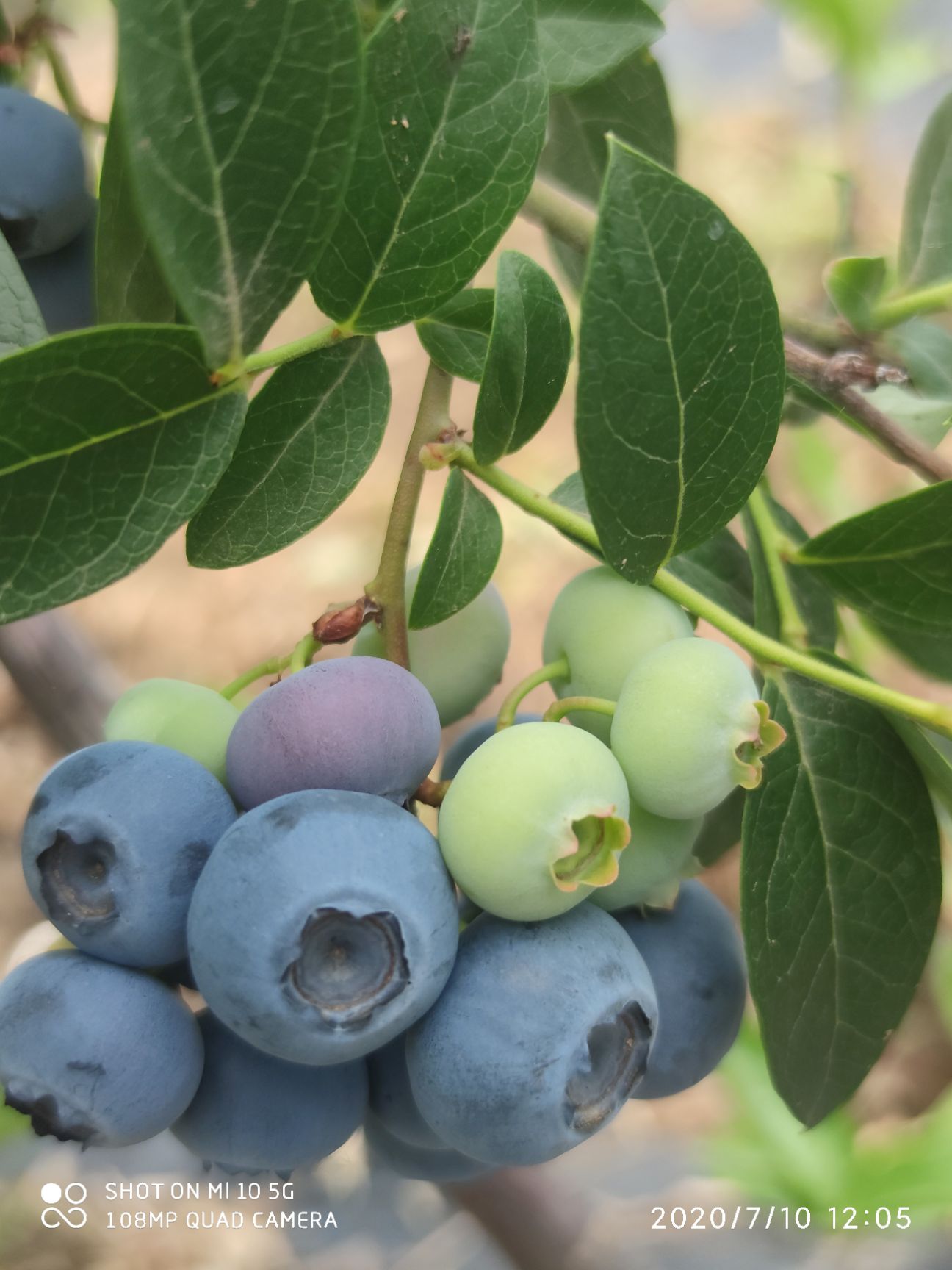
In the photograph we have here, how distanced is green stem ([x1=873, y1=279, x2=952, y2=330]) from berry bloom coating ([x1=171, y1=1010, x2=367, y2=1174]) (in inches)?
27.2

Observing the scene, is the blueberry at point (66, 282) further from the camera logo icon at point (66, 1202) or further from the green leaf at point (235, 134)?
the camera logo icon at point (66, 1202)

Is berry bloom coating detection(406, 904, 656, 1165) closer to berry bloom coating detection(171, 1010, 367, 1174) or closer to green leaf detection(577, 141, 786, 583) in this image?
berry bloom coating detection(171, 1010, 367, 1174)

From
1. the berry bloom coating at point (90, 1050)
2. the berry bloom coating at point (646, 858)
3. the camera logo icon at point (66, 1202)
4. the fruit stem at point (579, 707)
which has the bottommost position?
the camera logo icon at point (66, 1202)

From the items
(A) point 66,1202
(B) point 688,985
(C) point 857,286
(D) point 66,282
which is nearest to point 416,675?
(B) point 688,985

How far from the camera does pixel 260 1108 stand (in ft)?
1.73

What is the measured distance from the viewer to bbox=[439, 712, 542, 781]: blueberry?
2.10ft

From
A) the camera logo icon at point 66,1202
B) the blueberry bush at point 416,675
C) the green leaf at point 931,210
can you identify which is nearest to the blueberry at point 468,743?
the blueberry bush at point 416,675

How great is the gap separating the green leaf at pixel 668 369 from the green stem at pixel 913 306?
1.34ft

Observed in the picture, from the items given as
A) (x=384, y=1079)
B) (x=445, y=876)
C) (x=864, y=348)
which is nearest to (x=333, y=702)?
(x=445, y=876)

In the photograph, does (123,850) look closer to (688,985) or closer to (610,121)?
(688,985)

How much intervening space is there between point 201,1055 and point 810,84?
3697 mm

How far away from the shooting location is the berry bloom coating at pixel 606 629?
1.86ft

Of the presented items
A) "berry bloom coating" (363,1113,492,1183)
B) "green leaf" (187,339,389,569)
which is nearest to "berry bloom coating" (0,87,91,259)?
"green leaf" (187,339,389,569)

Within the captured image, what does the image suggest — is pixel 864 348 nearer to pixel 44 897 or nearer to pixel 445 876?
pixel 445 876
